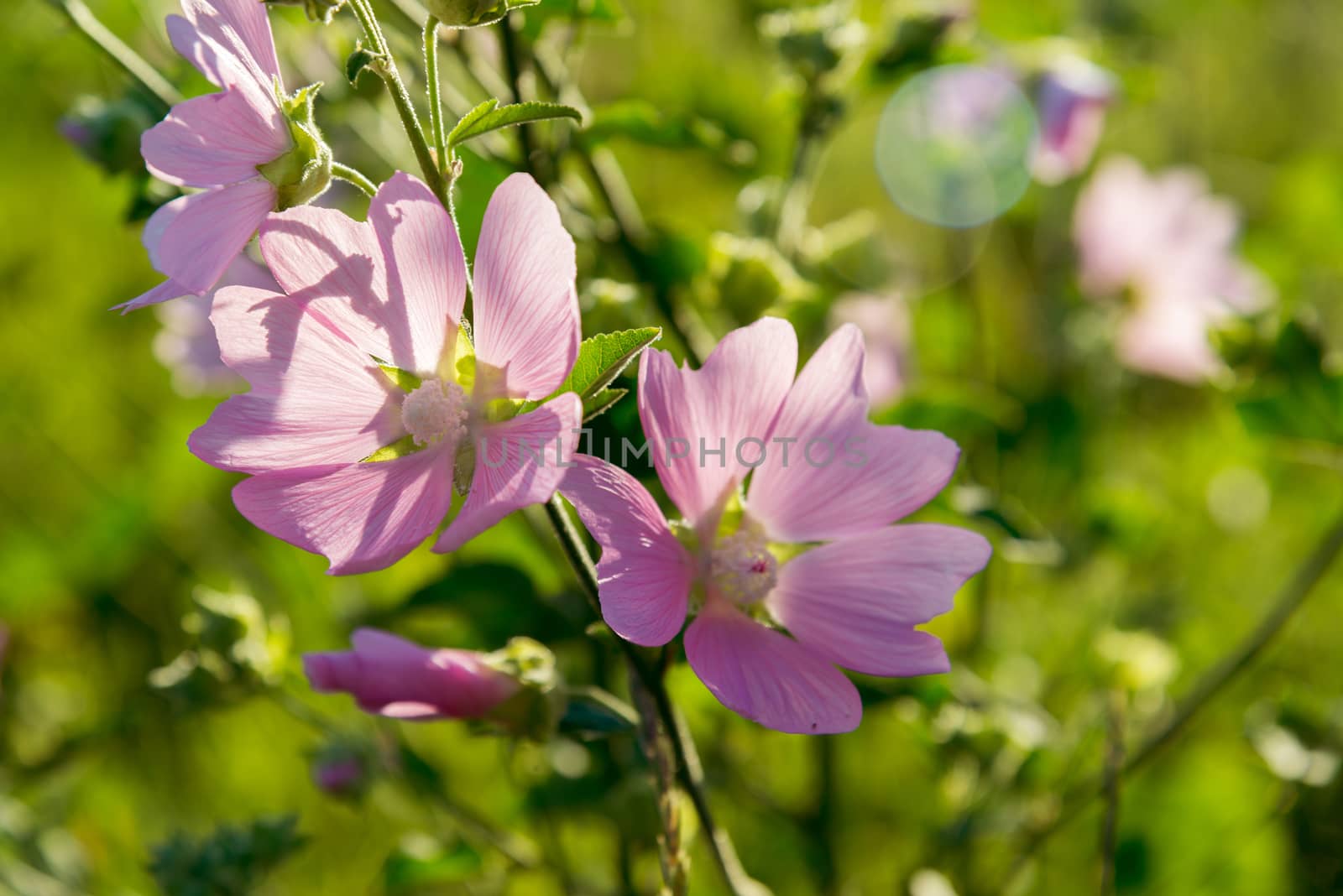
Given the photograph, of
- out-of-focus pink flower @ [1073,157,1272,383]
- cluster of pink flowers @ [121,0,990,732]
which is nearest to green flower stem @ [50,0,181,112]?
cluster of pink flowers @ [121,0,990,732]

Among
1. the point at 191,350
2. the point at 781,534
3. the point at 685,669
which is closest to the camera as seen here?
the point at 781,534

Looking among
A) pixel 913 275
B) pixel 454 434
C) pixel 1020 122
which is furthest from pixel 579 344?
pixel 913 275

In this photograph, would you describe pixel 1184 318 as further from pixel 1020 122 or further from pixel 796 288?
pixel 796 288

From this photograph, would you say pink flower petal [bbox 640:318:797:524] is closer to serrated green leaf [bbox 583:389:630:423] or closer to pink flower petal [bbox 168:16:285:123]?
serrated green leaf [bbox 583:389:630:423]

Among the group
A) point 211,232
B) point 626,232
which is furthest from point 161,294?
point 626,232

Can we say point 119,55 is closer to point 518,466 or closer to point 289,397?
point 289,397

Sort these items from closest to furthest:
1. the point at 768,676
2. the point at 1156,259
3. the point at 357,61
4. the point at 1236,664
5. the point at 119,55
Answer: the point at 357,61 < the point at 768,676 < the point at 119,55 < the point at 1236,664 < the point at 1156,259

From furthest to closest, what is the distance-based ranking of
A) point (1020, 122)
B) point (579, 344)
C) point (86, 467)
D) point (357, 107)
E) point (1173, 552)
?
point (86, 467)
point (1173, 552)
point (1020, 122)
point (357, 107)
point (579, 344)
